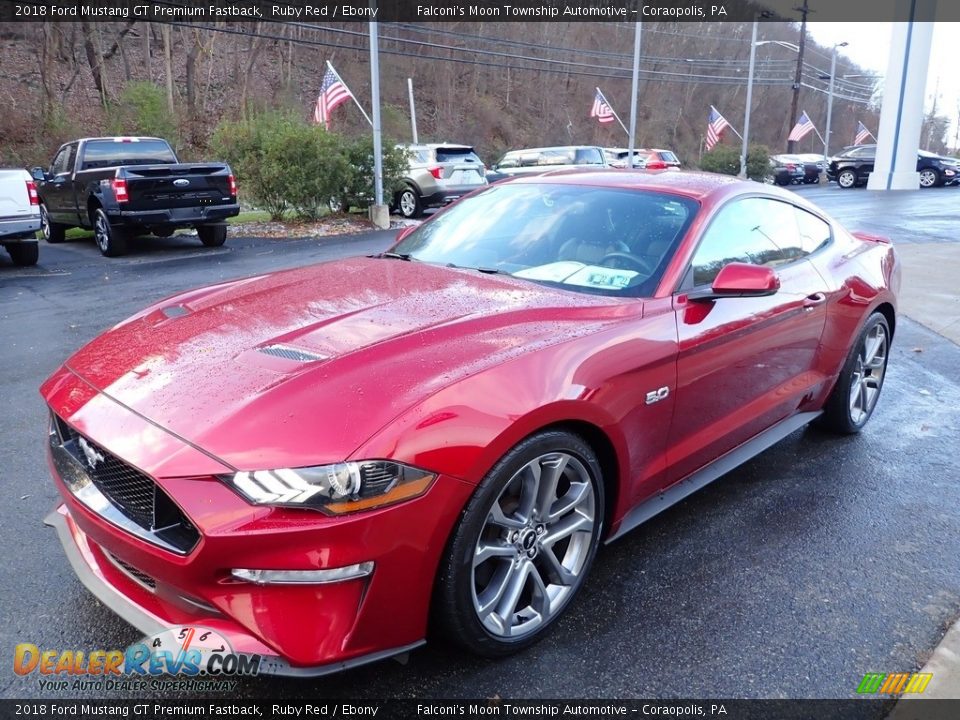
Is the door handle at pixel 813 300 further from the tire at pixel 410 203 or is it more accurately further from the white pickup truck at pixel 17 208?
the tire at pixel 410 203

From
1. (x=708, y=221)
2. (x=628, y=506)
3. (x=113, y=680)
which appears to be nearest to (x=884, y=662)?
(x=628, y=506)

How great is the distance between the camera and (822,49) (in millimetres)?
95000

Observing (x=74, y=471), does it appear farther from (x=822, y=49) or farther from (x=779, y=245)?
(x=822, y=49)

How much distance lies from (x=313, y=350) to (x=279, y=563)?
789mm

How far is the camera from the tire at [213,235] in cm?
1260

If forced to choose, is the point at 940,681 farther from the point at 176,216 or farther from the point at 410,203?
the point at 410,203

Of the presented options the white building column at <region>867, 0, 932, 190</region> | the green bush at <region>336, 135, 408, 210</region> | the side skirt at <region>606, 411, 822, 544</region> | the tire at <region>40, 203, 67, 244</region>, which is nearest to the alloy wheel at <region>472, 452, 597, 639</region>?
the side skirt at <region>606, 411, 822, 544</region>

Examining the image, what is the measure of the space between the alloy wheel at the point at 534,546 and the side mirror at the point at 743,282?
3.38 ft

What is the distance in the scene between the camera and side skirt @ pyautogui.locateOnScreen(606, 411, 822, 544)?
3012mm

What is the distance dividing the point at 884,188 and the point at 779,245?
100 ft

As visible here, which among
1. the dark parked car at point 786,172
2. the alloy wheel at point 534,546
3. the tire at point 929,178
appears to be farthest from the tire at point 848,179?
the alloy wheel at point 534,546

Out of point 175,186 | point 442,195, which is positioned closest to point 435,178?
point 442,195

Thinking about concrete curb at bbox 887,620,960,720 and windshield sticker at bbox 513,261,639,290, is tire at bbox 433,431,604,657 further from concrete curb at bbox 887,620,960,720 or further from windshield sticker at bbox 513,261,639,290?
concrete curb at bbox 887,620,960,720

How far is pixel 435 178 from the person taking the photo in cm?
1753
